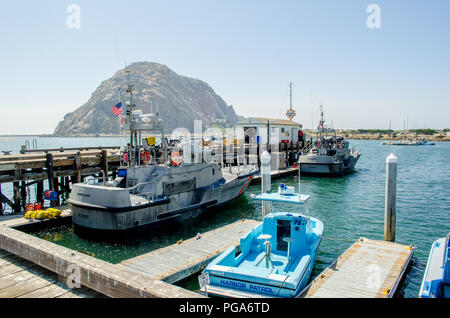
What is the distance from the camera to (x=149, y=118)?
16.9 m

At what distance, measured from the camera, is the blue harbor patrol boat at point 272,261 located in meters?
8.51

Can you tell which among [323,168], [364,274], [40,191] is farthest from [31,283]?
[323,168]

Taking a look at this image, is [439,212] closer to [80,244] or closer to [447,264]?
[447,264]

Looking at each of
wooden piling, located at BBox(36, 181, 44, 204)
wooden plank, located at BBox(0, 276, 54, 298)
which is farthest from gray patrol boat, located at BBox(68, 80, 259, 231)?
wooden piling, located at BBox(36, 181, 44, 204)

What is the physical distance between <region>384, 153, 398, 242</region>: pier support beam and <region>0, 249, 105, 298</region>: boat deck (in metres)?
10.6

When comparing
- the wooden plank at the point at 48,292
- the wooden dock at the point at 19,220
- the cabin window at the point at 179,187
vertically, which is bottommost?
the wooden dock at the point at 19,220

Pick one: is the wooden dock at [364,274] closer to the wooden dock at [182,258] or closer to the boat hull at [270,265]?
the boat hull at [270,265]

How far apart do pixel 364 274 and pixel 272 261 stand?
107 inches

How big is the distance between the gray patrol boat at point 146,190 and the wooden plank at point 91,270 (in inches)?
230

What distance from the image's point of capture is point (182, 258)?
11.4m

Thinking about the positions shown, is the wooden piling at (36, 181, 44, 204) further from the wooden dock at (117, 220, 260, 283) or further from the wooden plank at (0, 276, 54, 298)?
the wooden plank at (0, 276, 54, 298)

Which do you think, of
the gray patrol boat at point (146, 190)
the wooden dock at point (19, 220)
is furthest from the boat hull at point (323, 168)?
the wooden dock at point (19, 220)

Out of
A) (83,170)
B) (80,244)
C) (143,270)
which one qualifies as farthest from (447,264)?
(83,170)

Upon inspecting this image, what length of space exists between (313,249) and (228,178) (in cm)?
1135
